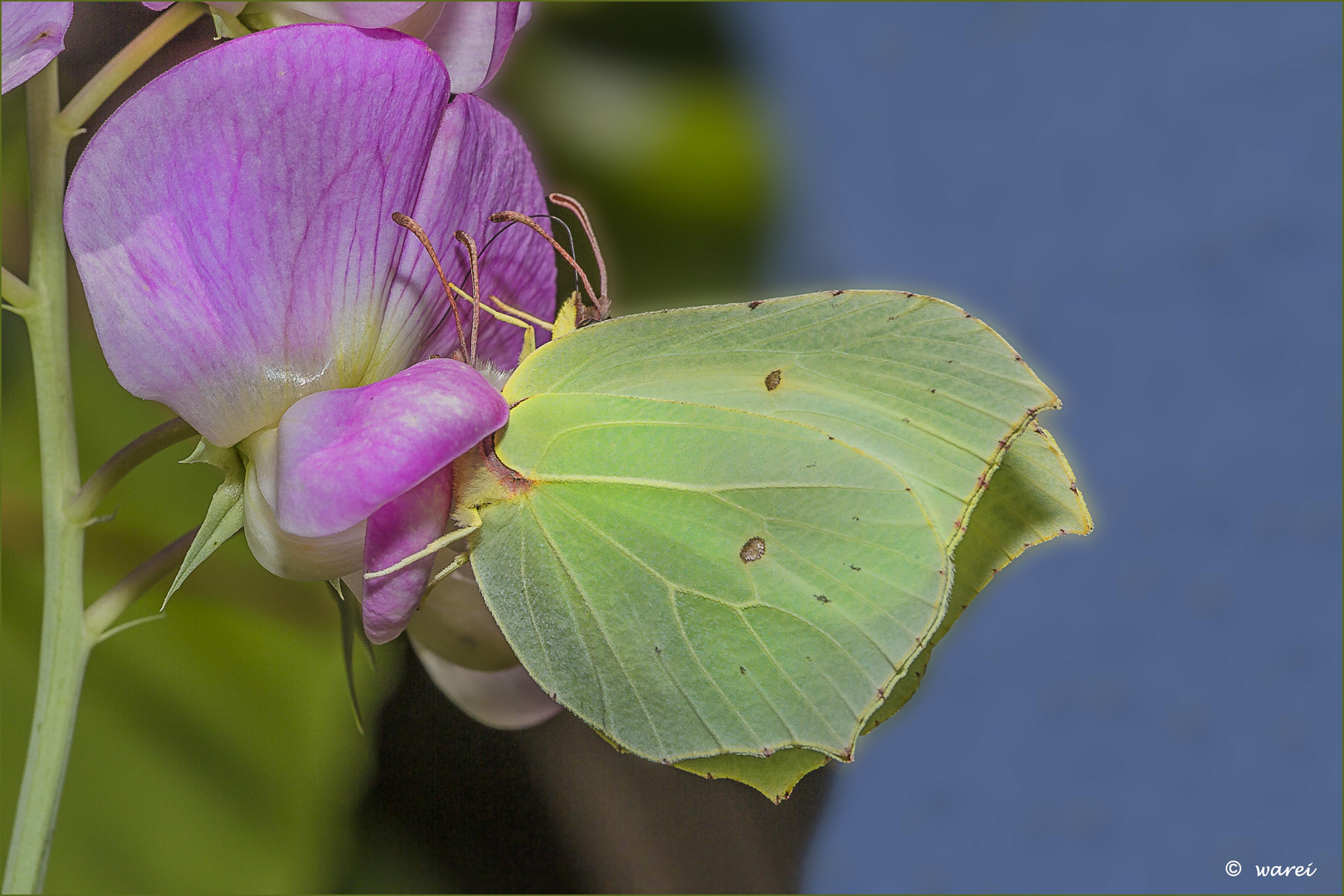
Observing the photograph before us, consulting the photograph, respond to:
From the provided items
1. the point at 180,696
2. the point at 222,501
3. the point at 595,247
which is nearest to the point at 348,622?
the point at 222,501

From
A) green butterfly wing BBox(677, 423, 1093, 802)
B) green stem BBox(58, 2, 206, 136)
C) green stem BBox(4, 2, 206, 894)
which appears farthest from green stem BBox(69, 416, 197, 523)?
green butterfly wing BBox(677, 423, 1093, 802)

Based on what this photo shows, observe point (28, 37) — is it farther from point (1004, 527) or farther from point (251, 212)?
point (1004, 527)

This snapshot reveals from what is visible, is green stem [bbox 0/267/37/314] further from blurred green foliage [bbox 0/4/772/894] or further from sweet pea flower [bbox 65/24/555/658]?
blurred green foliage [bbox 0/4/772/894]

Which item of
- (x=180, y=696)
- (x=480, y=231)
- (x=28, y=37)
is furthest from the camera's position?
(x=180, y=696)

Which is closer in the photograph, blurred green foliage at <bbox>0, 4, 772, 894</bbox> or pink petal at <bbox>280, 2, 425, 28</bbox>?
pink petal at <bbox>280, 2, 425, 28</bbox>

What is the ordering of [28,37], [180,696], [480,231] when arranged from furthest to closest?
[180,696] < [480,231] < [28,37]

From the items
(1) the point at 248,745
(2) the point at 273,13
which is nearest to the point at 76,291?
(2) the point at 273,13

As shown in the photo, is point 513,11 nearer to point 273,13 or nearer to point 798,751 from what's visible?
point 273,13
